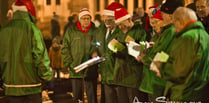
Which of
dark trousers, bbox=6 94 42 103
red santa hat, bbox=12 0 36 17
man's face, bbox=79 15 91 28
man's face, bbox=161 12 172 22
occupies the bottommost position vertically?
dark trousers, bbox=6 94 42 103

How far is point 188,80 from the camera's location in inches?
243

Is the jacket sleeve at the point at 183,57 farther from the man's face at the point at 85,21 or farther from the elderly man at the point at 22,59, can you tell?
the man's face at the point at 85,21

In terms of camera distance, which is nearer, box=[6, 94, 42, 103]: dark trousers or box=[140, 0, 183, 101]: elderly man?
box=[140, 0, 183, 101]: elderly man

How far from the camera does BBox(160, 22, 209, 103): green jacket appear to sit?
612 cm

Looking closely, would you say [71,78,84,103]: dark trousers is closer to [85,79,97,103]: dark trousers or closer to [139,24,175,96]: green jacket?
[85,79,97,103]: dark trousers

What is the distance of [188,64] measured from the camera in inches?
241

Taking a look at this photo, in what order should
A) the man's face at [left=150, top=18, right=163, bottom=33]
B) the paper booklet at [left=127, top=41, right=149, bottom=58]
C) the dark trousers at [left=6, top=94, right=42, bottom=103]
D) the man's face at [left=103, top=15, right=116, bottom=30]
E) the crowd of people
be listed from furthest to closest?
1. the man's face at [left=103, top=15, right=116, bottom=30]
2. the paper booklet at [left=127, top=41, right=149, bottom=58]
3. the dark trousers at [left=6, top=94, right=42, bottom=103]
4. the man's face at [left=150, top=18, right=163, bottom=33]
5. the crowd of people

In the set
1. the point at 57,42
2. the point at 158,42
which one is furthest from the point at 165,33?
the point at 57,42

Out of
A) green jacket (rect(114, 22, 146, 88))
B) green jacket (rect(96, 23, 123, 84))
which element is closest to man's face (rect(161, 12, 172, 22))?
green jacket (rect(114, 22, 146, 88))

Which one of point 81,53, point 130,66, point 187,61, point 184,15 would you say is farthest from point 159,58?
point 81,53

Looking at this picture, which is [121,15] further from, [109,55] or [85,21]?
[85,21]

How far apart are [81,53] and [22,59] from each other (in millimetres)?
2580

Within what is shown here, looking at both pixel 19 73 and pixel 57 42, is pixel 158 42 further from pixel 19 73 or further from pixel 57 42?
pixel 57 42

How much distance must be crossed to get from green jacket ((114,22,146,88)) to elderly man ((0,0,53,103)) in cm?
155
